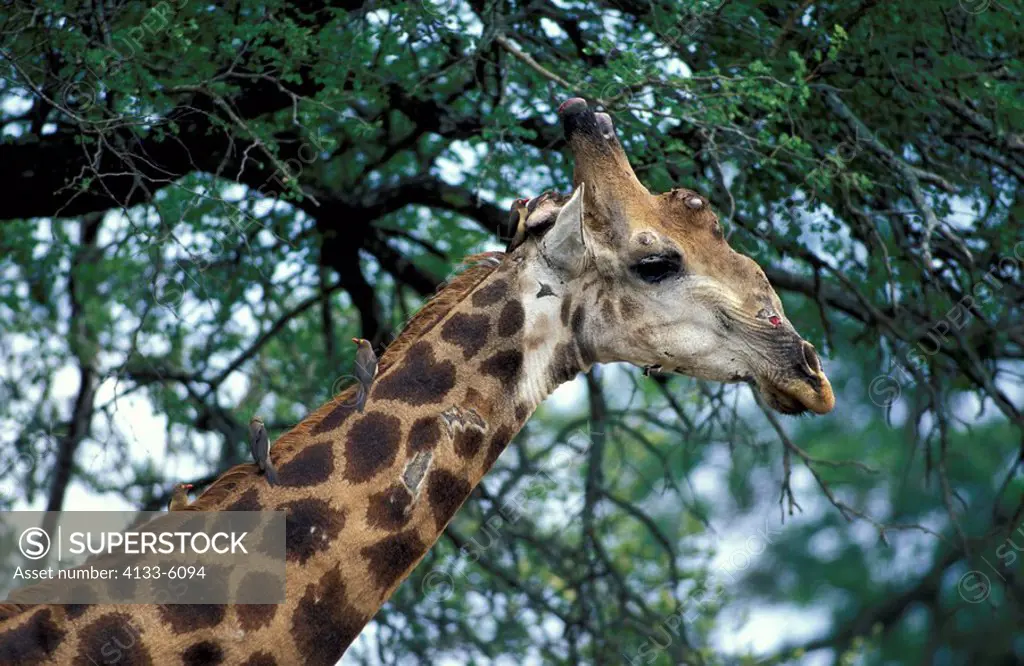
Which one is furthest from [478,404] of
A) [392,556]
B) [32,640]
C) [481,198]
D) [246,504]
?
A: [481,198]

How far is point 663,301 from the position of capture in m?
4.88

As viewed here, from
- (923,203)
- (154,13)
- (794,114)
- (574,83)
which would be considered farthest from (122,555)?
(794,114)

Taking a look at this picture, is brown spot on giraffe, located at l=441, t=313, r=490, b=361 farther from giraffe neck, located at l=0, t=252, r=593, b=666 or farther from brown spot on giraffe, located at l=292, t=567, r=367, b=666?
brown spot on giraffe, located at l=292, t=567, r=367, b=666

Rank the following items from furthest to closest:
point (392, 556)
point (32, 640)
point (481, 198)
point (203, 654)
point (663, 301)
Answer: point (481, 198) → point (663, 301) → point (392, 556) → point (203, 654) → point (32, 640)

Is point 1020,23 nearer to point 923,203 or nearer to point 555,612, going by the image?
point 923,203

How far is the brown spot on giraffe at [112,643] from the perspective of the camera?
420cm

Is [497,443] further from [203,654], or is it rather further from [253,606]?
[203,654]

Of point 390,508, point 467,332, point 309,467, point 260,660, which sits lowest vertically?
point 260,660

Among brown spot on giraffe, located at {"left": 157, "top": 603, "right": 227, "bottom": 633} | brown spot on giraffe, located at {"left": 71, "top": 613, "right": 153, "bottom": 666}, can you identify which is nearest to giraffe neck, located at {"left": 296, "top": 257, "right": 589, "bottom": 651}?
brown spot on giraffe, located at {"left": 157, "top": 603, "right": 227, "bottom": 633}

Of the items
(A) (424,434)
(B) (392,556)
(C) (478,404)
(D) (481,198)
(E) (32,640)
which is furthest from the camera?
(D) (481,198)

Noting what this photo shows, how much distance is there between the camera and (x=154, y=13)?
6.10m

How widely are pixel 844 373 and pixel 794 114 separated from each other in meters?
16.1

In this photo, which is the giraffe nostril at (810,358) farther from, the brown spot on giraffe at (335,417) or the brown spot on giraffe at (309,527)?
the brown spot on giraffe at (309,527)

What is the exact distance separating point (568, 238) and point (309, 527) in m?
1.34
